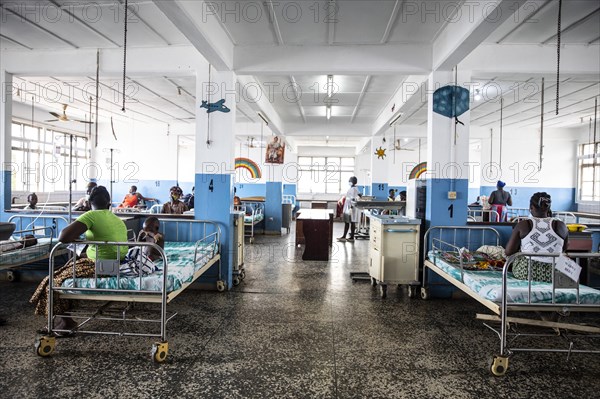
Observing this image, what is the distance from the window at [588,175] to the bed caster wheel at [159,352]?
14.3 meters

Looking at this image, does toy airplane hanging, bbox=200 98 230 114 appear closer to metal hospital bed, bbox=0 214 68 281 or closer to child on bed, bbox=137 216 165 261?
child on bed, bbox=137 216 165 261

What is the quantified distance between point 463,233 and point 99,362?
4.72 metres

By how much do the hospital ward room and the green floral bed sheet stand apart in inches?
1.0

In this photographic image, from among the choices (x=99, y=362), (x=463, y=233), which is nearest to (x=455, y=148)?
(x=463, y=233)

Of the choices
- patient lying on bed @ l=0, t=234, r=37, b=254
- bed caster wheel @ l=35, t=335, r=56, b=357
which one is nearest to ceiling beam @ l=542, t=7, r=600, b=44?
bed caster wheel @ l=35, t=335, r=56, b=357

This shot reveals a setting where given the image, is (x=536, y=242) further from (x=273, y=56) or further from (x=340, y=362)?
(x=273, y=56)

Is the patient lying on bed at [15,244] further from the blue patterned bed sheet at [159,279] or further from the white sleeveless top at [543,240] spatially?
the white sleeveless top at [543,240]

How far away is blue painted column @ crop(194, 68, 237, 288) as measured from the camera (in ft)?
18.2

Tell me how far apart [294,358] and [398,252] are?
101 inches

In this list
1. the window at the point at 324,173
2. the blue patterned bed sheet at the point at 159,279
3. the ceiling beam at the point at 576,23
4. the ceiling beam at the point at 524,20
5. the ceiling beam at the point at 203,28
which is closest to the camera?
the blue patterned bed sheet at the point at 159,279

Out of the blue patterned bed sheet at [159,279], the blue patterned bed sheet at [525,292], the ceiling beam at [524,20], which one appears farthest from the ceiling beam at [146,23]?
the blue patterned bed sheet at [525,292]

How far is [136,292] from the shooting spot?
3230 millimetres

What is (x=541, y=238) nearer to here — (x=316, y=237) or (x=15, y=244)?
(x=316, y=237)

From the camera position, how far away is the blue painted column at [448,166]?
5367 millimetres
